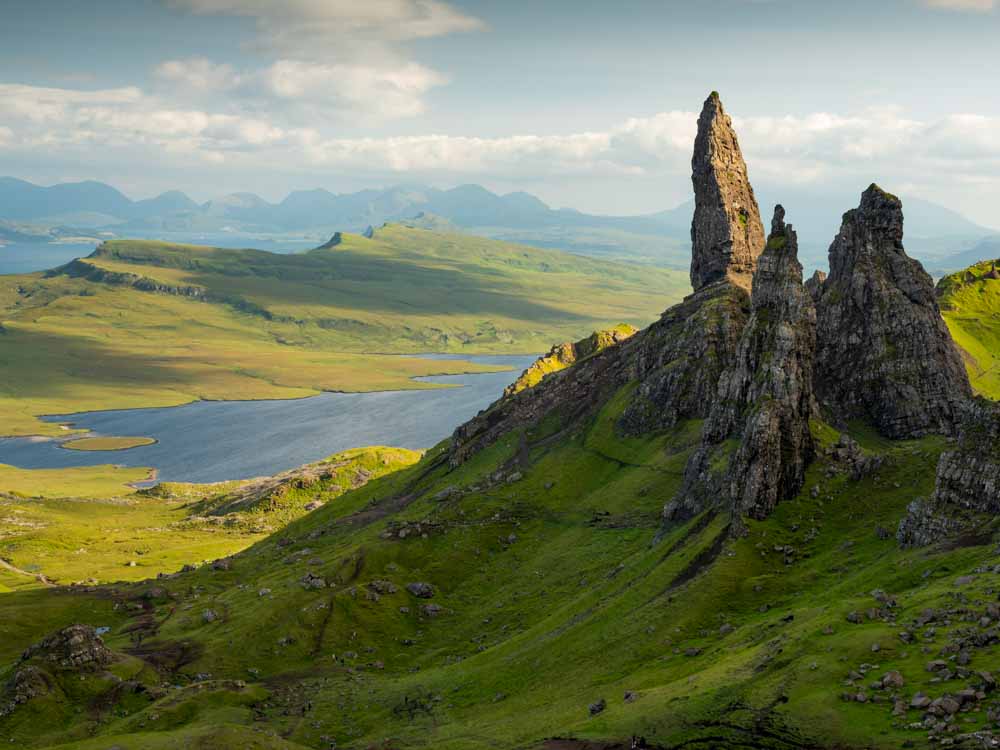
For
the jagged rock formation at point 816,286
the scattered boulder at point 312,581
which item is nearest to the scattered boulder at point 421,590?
the scattered boulder at point 312,581

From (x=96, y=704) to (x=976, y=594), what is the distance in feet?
395

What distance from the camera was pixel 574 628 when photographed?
11712 centimetres

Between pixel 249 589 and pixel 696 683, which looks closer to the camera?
pixel 696 683

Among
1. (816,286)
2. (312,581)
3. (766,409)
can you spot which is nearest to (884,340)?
(816,286)

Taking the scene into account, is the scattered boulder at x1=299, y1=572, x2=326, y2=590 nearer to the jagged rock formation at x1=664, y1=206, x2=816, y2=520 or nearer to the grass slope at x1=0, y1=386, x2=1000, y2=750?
the grass slope at x1=0, y1=386, x2=1000, y2=750

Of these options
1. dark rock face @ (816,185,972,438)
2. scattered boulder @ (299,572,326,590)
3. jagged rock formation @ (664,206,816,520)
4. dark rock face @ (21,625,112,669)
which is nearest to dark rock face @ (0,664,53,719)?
dark rock face @ (21,625,112,669)

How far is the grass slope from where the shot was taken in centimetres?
7031

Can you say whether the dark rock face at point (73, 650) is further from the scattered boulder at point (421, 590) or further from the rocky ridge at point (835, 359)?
the rocky ridge at point (835, 359)

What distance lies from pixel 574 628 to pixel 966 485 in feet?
172

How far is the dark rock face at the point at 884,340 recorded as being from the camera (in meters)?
153

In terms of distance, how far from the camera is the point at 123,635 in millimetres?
170875

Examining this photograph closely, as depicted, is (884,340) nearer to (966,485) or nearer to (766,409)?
(766,409)

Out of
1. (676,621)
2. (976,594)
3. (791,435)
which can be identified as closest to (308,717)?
(676,621)

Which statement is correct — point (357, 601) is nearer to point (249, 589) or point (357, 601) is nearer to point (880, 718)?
point (249, 589)
